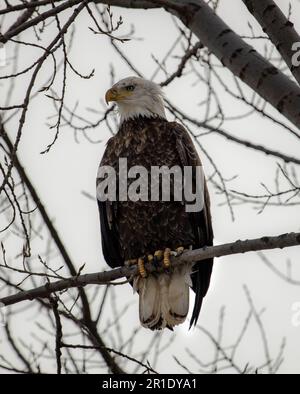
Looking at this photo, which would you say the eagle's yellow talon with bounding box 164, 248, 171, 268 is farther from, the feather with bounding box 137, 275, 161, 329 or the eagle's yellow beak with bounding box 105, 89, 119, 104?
the eagle's yellow beak with bounding box 105, 89, 119, 104

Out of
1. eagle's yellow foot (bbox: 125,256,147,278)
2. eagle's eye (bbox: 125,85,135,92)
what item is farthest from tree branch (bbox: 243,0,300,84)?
eagle's eye (bbox: 125,85,135,92)

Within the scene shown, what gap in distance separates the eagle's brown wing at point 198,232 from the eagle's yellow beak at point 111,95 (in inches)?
28.7

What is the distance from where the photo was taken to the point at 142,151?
16.0 feet

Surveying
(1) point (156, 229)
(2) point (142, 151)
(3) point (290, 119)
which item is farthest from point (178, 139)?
(3) point (290, 119)

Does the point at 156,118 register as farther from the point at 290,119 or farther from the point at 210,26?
the point at 290,119

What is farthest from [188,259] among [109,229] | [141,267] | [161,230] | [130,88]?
[130,88]

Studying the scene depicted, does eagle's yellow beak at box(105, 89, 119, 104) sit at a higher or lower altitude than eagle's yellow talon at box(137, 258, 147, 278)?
higher

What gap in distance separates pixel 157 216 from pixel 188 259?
53.6 inches

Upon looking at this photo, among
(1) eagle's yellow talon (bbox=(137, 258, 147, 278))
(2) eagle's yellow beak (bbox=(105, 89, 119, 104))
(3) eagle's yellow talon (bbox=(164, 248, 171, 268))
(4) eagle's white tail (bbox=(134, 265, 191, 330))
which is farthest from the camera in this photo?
(2) eagle's yellow beak (bbox=(105, 89, 119, 104))

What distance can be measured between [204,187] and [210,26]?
76.3 inches

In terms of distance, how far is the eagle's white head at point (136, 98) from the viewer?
535 cm

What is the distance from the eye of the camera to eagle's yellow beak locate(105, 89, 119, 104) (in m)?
5.33

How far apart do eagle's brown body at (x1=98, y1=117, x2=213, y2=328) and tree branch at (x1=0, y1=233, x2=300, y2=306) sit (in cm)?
73

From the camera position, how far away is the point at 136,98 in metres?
5.42
